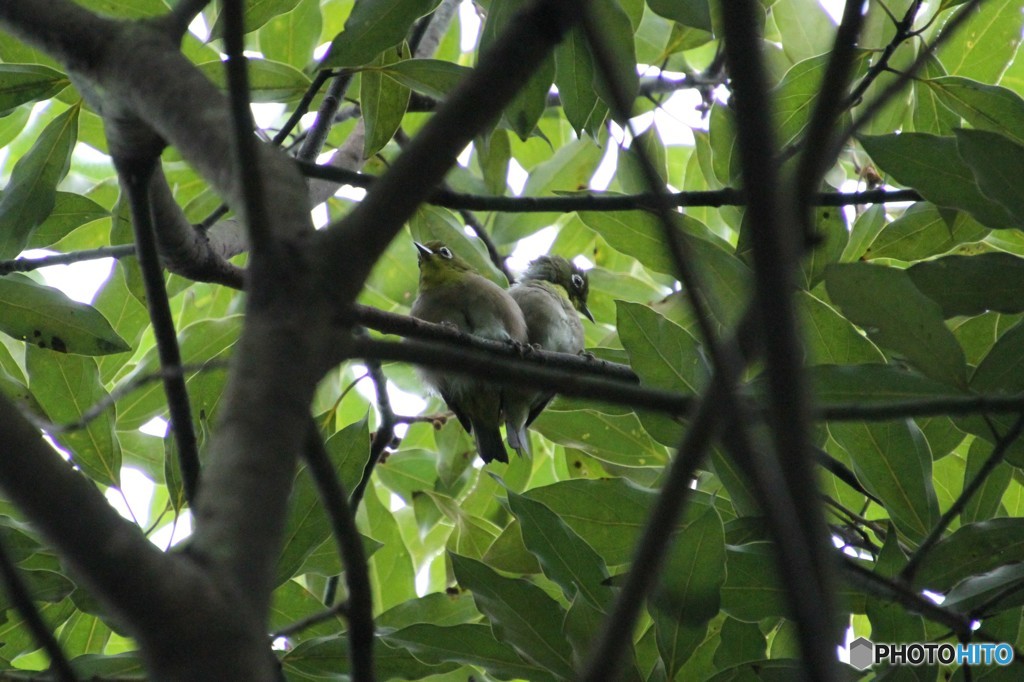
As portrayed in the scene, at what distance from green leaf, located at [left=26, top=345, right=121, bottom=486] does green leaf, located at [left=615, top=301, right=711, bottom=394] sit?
57.3 inches

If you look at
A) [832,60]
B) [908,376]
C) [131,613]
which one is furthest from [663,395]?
[908,376]

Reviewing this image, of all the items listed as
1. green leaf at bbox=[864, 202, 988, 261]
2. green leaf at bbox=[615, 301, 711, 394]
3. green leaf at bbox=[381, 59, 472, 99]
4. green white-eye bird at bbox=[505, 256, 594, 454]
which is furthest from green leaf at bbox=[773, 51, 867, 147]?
green white-eye bird at bbox=[505, 256, 594, 454]

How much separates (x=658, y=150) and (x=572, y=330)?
168 centimetres

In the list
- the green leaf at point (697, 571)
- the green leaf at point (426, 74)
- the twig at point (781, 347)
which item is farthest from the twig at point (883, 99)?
the green leaf at point (426, 74)

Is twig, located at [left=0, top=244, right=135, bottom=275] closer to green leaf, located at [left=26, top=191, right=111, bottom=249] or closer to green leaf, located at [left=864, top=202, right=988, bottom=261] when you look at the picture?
green leaf, located at [left=26, top=191, right=111, bottom=249]

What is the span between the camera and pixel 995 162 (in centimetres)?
209

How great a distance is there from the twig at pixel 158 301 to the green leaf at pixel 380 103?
1073 millimetres

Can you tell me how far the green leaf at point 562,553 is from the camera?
234 cm

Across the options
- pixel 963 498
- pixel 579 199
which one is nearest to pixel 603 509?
pixel 579 199

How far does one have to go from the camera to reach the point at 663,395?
1155mm

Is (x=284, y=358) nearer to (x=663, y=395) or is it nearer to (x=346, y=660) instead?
(x=663, y=395)

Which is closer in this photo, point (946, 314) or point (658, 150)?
point (946, 314)

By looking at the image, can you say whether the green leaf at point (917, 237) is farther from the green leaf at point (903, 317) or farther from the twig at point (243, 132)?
the twig at point (243, 132)

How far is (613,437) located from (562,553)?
1.01m
